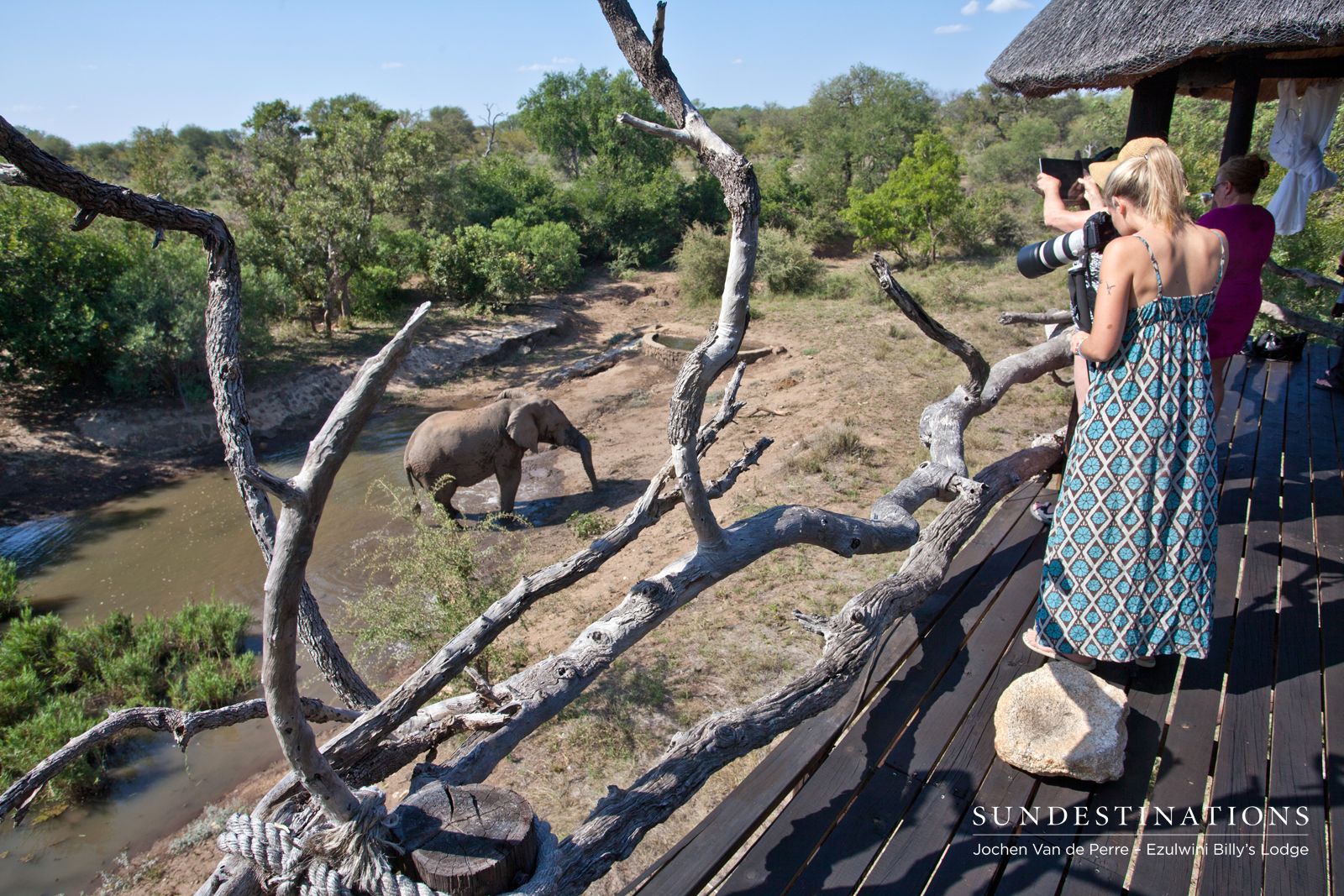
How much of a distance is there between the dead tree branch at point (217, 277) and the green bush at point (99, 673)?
4198mm

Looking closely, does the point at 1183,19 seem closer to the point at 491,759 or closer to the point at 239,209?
the point at 491,759

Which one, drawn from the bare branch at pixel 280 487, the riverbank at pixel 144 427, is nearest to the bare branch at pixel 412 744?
the bare branch at pixel 280 487

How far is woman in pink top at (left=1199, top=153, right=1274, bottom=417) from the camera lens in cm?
316

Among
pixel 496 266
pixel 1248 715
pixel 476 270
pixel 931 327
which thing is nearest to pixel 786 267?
pixel 496 266

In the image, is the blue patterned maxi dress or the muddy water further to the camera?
the muddy water

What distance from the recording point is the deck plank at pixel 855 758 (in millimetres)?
1985

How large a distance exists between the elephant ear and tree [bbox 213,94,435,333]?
26.2 ft

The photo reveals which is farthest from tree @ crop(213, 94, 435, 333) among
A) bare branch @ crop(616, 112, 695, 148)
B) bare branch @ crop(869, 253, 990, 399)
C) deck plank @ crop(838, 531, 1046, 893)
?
deck plank @ crop(838, 531, 1046, 893)

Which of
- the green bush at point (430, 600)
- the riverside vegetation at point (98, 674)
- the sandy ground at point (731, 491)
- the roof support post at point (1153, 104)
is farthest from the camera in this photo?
the green bush at point (430, 600)

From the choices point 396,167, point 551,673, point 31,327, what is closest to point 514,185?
point 396,167

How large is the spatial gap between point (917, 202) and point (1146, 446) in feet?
57.6

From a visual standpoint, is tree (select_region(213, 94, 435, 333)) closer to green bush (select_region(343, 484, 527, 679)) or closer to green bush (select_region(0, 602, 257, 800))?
green bush (select_region(0, 602, 257, 800))

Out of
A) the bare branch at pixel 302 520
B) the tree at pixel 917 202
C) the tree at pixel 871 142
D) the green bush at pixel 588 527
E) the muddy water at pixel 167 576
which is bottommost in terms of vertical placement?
the muddy water at pixel 167 576

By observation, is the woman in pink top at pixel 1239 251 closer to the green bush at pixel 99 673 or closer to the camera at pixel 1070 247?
the camera at pixel 1070 247
